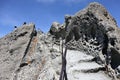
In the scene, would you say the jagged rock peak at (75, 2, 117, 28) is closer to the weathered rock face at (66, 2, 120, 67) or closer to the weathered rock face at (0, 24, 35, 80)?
the weathered rock face at (66, 2, 120, 67)

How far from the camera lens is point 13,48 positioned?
22.7 m

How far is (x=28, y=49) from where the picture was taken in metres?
22.1

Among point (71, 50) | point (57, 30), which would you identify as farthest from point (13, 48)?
point (71, 50)

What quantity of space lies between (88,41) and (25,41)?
5.14 meters

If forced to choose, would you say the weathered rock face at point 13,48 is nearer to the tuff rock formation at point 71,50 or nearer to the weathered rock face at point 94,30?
the tuff rock formation at point 71,50

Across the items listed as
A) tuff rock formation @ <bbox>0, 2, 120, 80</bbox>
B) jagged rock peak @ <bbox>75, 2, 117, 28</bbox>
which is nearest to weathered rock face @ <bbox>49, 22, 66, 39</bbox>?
tuff rock formation @ <bbox>0, 2, 120, 80</bbox>

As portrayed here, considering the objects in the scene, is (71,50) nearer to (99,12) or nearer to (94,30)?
(94,30)

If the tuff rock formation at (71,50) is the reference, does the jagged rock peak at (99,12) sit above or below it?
above

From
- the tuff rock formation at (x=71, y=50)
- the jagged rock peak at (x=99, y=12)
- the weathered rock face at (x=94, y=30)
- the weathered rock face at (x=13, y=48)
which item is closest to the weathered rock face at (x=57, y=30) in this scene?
the tuff rock formation at (x=71, y=50)

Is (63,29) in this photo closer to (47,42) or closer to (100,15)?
(47,42)

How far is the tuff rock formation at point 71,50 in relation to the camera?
18.1m

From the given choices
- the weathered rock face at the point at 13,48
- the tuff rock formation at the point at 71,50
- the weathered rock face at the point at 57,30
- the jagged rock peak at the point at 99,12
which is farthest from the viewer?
the weathered rock face at the point at 57,30

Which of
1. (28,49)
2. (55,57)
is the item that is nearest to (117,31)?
(55,57)

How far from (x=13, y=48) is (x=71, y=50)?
456cm
